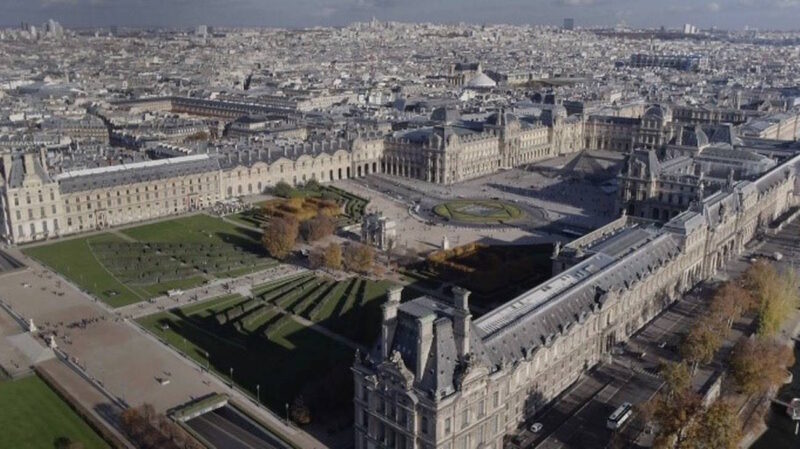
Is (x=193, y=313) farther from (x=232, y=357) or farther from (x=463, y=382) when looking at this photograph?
(x=463, y=382)

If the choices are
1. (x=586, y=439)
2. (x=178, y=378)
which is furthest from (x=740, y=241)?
(x=178, y=378)

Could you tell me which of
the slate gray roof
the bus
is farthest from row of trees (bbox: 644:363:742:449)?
the slate gray roof

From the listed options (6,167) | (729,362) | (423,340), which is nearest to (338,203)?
(6,167)

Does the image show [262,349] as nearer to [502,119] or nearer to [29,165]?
[29,165]

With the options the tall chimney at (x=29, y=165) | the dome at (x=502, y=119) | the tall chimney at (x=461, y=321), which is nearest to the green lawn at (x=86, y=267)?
the tall chimney at (x=29, y=165)

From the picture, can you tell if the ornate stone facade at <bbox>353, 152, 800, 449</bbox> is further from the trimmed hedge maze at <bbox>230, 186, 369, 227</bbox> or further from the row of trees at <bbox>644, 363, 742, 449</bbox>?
the trimmed hedge maze at <bbox>230, 186, 369, 227</bbox>
